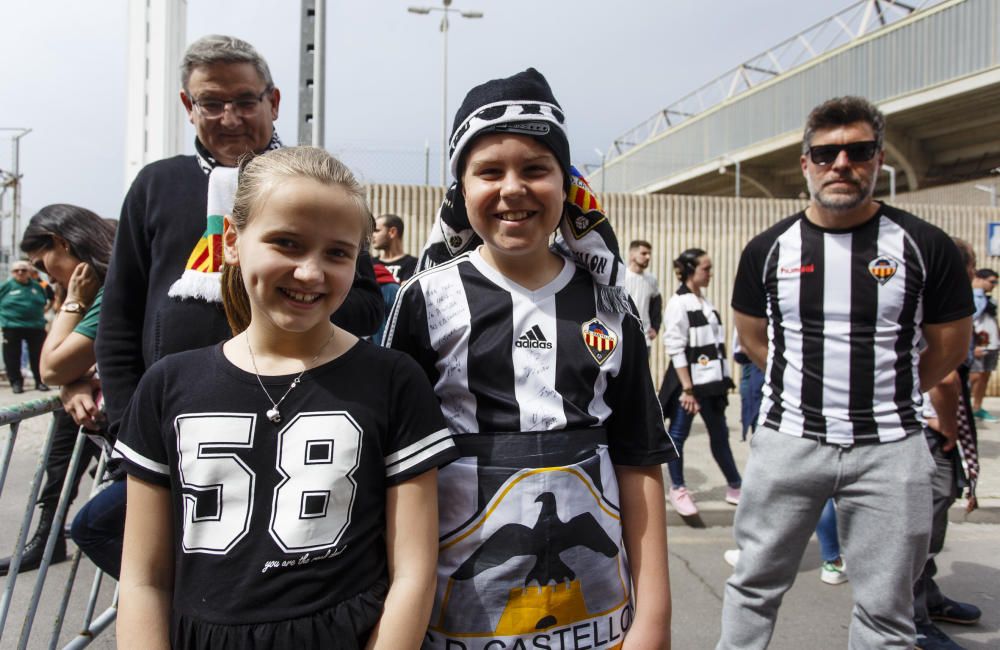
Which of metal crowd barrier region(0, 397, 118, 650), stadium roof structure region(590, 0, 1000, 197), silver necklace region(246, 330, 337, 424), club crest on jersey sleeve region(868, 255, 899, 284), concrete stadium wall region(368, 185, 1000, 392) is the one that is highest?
stadium roof structure region(590, 0, 1000, 197)

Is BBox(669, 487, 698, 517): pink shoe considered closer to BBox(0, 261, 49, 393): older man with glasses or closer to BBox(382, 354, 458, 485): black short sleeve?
BBox(382, 354, 458, 485): black short sleeve

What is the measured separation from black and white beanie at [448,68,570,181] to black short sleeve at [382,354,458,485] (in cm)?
56

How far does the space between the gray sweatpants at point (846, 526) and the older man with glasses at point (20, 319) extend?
436 inches

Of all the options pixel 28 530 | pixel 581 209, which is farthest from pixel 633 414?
pixel 28 530

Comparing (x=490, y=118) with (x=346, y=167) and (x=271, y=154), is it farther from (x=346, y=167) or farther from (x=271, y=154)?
(x=271, y=154)

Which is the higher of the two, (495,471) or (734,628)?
(495,471)

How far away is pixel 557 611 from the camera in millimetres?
1483

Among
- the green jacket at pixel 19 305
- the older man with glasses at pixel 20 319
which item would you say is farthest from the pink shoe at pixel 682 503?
the green jacket at pixel 19 305

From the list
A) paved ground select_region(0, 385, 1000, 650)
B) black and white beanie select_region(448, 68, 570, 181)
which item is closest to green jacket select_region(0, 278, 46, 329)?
paved ground select_region(0, 385, 1000, 650)

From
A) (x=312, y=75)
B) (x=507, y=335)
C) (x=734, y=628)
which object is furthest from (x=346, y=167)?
(x=312, y=75)

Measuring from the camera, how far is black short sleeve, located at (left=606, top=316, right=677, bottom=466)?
65.0 inches

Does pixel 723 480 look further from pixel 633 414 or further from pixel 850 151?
pixel 633 414

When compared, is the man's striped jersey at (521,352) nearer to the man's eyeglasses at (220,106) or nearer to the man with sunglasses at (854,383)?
the man's eyeglasses at (220,106)

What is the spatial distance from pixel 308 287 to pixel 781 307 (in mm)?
1962
